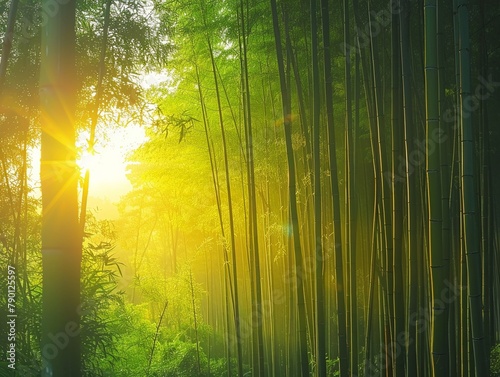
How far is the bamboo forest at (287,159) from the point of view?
1917 mm

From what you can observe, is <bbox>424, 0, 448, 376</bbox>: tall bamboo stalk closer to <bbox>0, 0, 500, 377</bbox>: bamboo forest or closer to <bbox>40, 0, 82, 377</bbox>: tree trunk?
<bbox>0, 0, 500, 377</bbox>: bamboo forest

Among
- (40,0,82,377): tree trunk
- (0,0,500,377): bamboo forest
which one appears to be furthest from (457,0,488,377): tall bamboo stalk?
(40,0,82,377): tree trunk

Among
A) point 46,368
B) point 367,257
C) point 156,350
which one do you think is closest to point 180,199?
point 156,350

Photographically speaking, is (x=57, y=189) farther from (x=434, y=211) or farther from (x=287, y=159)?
(x=287, y=159)

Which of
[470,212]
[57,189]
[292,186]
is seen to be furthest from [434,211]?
[292,186]

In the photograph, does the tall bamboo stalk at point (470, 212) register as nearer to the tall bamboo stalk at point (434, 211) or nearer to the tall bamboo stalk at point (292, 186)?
the tall bamboo stalk at point (434, 211)

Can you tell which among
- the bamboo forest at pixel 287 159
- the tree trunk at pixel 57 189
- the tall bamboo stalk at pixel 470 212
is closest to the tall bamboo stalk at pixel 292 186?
the bamboo forest at pixel 287 159

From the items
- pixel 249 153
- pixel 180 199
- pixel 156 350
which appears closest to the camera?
pixel 249 153

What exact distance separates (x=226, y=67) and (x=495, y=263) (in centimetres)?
414

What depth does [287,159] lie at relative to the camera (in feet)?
11.7

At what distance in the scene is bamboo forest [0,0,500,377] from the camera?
192cm

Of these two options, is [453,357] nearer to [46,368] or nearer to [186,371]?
[46,368]

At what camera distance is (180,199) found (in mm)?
12070

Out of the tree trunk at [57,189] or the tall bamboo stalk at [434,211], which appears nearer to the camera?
the tree trunk at [57,189]
